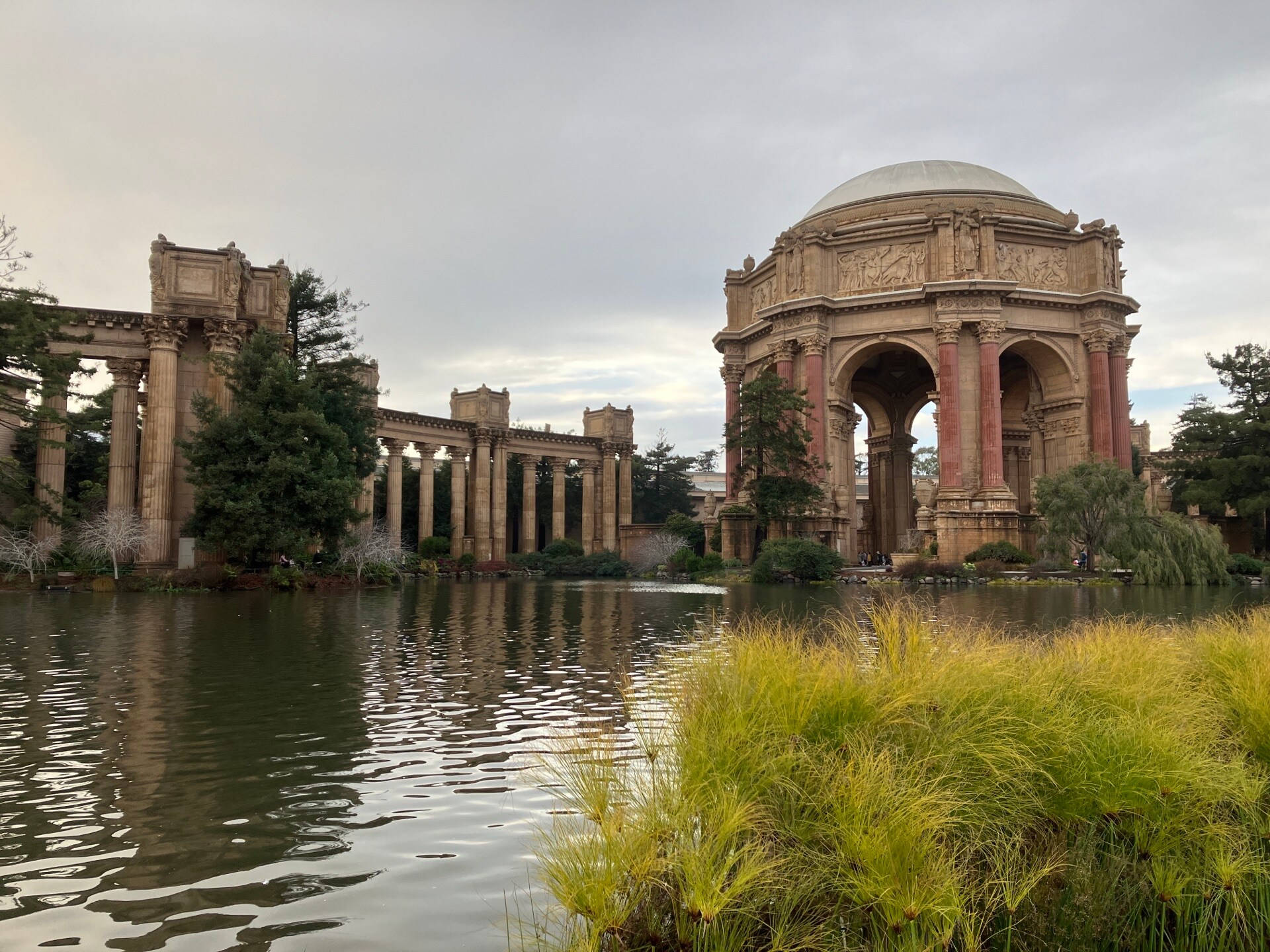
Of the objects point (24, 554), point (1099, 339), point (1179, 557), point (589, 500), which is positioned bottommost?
point (1179, 557)

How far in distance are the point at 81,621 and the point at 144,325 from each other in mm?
17579

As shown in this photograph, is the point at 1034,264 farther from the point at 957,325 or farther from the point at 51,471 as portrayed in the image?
the point at 51,471

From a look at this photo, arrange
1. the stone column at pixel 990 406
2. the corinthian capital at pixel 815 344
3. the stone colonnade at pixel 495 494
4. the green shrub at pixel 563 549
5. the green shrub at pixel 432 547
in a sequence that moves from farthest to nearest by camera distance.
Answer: the green shrub at pixel 563 549 < the stone colonnade at pixel 495 494 < the green shrub at pixel 432 547 < the corinthian capital at pixel 815 344 < the stone column at pixel 990 406

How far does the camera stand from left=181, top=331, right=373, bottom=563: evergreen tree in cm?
2856

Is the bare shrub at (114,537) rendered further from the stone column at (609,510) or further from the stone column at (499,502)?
the stone column at (609,510)

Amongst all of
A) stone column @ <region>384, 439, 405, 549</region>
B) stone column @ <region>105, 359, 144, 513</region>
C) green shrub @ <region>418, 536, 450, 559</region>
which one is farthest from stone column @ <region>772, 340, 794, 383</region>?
stone column @ <region>105, 359, 144, 513</region>

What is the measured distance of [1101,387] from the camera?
46.1 m

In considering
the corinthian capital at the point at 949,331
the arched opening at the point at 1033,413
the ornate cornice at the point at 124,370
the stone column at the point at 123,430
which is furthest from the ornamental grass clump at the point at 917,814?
the arched opening at the point at 1033,413

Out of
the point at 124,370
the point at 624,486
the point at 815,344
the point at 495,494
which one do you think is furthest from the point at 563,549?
the point at 124,370

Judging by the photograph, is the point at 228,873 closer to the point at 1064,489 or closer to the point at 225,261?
the point at 225,261

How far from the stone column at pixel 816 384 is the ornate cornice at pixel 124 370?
29.4 metres

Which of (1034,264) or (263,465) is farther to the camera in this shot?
(1034,264)

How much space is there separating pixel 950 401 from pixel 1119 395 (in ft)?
31.4

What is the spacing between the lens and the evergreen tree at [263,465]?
93.7ft
